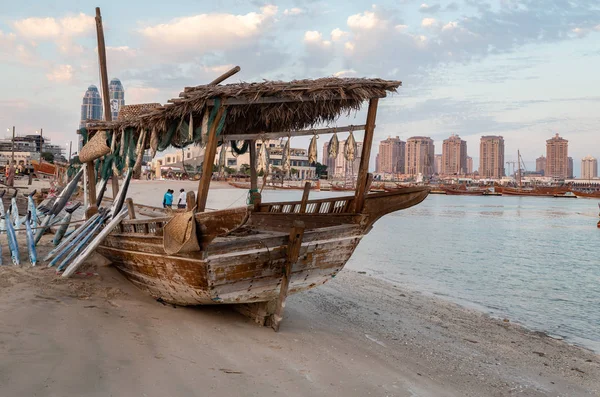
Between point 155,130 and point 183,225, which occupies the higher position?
point 155,130

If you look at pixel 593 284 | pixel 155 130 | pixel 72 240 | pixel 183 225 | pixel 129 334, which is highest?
pixel 155 130

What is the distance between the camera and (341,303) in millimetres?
9805

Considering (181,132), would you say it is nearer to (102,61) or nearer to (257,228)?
(257,228)

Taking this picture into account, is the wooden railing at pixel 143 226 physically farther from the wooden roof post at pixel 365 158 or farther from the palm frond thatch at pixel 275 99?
the wooden roof post at pixel 365 158

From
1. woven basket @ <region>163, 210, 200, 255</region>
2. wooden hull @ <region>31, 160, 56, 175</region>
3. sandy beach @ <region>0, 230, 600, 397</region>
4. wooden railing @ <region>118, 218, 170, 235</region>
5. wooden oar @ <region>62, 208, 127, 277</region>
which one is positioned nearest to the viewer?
sandy beach @ <region>0, 230, 600, 397</region>

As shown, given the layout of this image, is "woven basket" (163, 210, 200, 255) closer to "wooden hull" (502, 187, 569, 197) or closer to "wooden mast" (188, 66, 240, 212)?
"wooden mast" (188, 66, 240, 212)

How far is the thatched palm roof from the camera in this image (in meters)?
6.00

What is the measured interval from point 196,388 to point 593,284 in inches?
619

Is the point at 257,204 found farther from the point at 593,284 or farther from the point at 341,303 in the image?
→ the point at 593,284

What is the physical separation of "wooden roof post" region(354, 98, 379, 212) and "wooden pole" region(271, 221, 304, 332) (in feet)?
4.11

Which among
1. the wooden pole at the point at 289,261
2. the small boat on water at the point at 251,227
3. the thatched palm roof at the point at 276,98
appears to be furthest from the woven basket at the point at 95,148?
the wooden pole at the point at 289,261

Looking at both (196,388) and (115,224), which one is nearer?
(196,388)

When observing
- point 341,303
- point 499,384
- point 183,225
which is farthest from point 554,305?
point 183,225

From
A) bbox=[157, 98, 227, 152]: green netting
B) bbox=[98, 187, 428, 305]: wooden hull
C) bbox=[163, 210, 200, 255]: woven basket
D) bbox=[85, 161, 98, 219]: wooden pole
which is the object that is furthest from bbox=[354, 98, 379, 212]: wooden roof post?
bbox=[85, 161, 98, 219]: wooden pole
